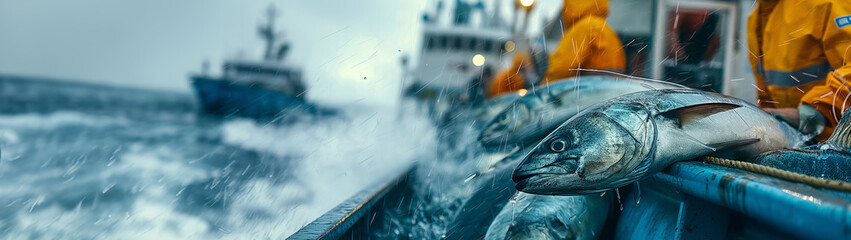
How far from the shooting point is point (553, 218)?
1.59m

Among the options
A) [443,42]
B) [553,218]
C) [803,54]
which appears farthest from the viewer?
[443,42]

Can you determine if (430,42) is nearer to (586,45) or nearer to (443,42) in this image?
(443,42)

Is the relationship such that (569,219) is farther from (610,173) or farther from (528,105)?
(528,105)

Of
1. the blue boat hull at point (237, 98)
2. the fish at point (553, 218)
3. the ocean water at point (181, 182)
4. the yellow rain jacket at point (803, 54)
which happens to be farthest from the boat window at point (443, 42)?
the fish at point (553, 218)

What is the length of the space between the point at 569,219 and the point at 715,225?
0.46 m

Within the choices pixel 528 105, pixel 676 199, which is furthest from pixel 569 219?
pixel 528 105

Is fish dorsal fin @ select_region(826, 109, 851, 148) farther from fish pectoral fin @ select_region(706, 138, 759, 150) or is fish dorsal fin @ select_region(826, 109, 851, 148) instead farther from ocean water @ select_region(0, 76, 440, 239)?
ocean water @ select_region(0, 76, 440, 239)

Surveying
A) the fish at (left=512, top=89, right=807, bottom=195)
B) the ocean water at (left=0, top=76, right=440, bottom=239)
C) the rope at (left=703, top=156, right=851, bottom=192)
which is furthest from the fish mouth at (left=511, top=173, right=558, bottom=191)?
the ocean water at (left=0, top=76, right=440, bottom=239)

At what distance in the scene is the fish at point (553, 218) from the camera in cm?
155

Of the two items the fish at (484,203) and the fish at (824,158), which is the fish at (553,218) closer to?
the fish at (484,203)

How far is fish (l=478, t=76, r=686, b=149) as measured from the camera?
2.64 m

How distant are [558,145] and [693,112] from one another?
375 mm

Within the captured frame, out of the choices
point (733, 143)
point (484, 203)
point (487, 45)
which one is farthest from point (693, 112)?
point (487, 45)

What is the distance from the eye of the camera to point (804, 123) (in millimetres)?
1840
